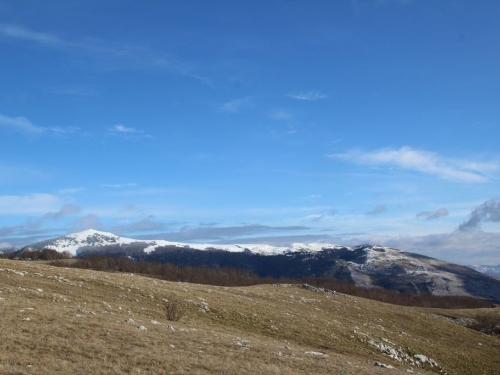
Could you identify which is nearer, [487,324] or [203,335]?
→ [203,335]

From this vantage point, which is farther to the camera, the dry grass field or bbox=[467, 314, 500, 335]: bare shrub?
bbox=[467, 314, 500, 335]: bare shrub

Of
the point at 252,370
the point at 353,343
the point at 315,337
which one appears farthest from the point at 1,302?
the point at 353,343

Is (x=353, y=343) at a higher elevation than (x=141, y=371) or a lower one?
lower

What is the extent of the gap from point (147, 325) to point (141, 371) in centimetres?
1005

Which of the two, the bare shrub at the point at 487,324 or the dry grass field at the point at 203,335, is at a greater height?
the dry grass field at the point at 203,335

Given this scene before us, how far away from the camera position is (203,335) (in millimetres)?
25688

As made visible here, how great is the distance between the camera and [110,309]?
→ 3081 centimetres

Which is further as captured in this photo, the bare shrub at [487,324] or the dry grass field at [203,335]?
the bare shrub at [487,324]

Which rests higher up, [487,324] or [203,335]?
[203,335]

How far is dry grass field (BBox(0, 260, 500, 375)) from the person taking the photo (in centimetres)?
1758

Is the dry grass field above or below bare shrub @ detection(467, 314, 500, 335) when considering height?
above

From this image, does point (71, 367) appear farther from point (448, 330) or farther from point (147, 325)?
point (448, 330)

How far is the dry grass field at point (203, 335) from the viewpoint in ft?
57.7

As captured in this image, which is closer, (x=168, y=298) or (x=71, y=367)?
(x=71, y=367)
